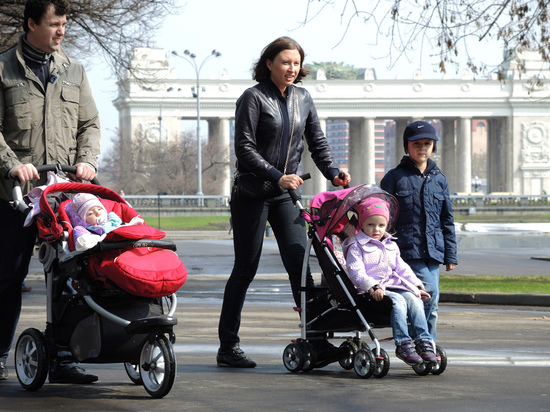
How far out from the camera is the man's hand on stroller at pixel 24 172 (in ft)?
19.1

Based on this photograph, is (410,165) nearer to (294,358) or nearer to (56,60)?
(294,358)

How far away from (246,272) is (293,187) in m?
0.85

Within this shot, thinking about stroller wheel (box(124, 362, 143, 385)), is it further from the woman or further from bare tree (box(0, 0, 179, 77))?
bare tree (box(0, 0, 179, 77))

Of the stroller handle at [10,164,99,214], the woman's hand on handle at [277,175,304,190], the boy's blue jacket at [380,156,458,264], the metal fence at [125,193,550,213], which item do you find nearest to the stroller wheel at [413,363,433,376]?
the boy's blue jacket at [380,156,458,264]

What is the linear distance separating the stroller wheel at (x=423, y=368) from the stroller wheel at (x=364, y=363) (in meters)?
0.38

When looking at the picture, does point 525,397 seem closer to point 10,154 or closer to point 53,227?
point 53,227

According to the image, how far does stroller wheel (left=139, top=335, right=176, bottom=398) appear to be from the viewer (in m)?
5.29

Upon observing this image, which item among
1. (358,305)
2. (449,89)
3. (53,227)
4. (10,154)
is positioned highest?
(449,89)

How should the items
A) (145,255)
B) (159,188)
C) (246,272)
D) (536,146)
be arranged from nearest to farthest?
(145,255) < (246,272) < (159,188) < (536,146)

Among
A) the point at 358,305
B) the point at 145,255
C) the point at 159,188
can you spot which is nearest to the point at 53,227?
the point at 145,255

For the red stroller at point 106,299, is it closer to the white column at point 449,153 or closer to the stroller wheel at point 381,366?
the stroller wheel at point 381,366

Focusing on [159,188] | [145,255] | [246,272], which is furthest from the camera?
[159,188]

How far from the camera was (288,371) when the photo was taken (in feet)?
21.6

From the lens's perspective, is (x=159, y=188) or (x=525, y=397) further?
(x=159, y=188)
